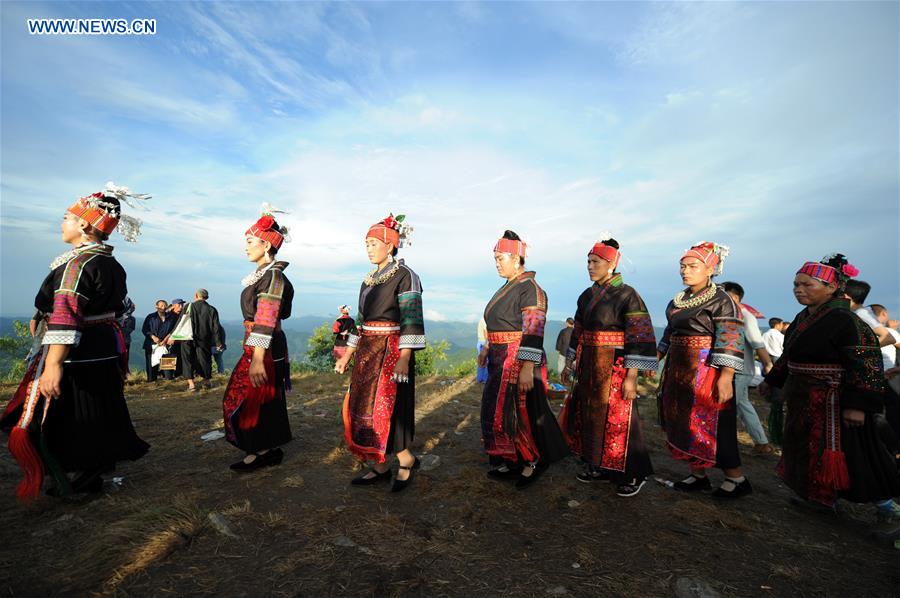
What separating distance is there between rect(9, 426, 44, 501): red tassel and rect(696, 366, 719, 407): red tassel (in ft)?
18.1

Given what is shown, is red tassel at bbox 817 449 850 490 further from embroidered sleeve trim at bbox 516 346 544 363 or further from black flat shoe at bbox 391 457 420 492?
black flat shoe at bbox 391 457 420 492

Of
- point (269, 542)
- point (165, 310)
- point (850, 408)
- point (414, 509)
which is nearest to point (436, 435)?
point (414, 509)

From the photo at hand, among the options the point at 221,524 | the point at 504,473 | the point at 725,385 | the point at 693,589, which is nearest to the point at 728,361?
the point at 725,385

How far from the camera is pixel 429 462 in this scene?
15.6ft

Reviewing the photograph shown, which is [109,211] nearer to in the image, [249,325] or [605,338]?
[249,325]

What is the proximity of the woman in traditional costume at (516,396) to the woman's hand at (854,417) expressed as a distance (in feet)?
7.54

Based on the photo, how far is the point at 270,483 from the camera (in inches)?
158

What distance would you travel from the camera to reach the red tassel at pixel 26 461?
320cm

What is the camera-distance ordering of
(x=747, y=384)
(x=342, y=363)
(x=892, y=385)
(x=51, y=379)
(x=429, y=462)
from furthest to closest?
(x=747, y=384), (x=892, y=385), (x=429, y=462), (x=342, y=363), (x=51, y=379)

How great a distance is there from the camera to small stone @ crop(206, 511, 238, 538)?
3.00 meters

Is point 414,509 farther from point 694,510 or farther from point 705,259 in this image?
point 705,259

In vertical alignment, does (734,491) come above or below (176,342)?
below

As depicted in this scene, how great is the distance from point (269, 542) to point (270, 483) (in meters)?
1.16

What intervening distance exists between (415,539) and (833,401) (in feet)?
12.0
